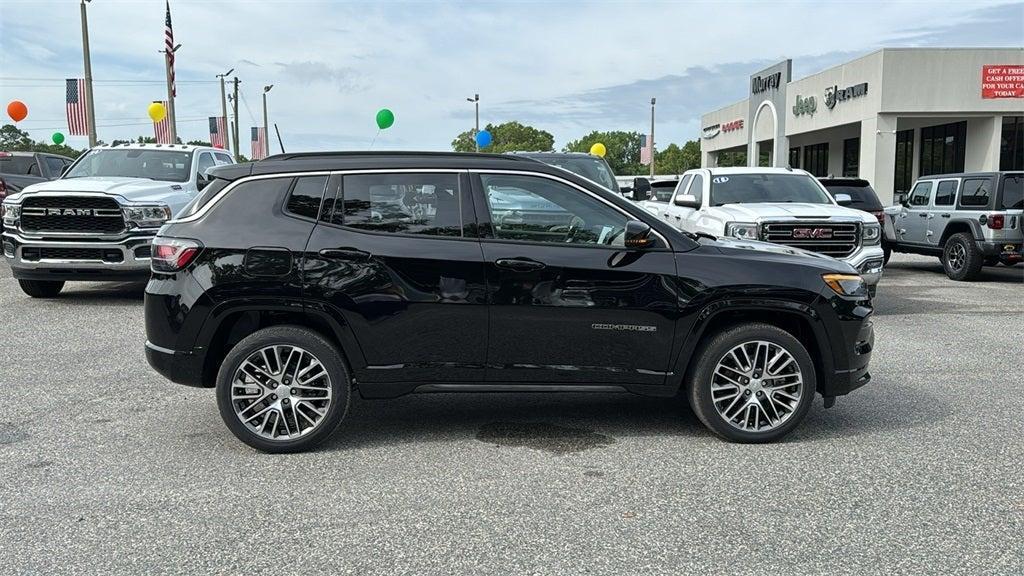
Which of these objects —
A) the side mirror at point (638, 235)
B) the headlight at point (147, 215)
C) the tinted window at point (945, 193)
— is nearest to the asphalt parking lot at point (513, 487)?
the side mirror at point (638, 235)

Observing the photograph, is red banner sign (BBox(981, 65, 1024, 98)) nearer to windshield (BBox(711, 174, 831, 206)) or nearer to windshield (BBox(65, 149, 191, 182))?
windshield (BBox(711, 174, 831, 206))

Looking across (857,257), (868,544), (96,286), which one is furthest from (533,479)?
(96,286)

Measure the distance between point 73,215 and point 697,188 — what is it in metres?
8.34

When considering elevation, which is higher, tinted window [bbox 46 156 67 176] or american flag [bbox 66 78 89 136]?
american flag [bbox 66 78 89 136]

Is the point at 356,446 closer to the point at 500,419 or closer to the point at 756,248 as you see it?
the point at 500,419

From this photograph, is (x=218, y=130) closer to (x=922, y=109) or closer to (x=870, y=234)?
(x=922, y=109)

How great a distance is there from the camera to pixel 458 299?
16.3 ft

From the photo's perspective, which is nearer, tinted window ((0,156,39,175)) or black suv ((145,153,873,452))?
black suv ((145,153,873,452))

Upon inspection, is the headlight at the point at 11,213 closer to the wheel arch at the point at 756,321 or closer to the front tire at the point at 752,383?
the wheel arch at the point at 756,321

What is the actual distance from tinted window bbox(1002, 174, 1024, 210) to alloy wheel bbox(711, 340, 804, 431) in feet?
34.0

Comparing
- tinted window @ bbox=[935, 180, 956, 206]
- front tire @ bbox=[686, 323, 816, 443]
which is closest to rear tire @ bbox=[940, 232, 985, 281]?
tinted window @ bbox=[935, 180, 956, 206]

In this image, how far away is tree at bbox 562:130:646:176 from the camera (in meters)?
151

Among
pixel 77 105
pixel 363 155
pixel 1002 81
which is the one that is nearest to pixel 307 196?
pixel 363 155

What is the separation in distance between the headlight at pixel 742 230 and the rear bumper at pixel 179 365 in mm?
6457
